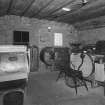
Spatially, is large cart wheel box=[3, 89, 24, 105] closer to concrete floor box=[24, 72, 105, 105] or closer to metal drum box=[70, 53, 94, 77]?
concrete floor box=[24, 72, 105, 105]

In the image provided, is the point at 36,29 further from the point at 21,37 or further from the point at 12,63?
the point at 12,63

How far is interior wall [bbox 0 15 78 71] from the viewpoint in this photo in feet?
15.6

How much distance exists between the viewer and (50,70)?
5.61 m

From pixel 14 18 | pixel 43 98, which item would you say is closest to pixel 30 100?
pixel 43 98

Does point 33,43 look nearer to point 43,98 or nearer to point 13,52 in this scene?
point 43,98

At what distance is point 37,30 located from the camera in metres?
5.32

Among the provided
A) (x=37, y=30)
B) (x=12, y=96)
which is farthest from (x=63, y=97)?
(x=37, y=30)

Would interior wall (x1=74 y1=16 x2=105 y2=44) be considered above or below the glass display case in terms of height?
above

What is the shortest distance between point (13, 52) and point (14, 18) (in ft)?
11.7

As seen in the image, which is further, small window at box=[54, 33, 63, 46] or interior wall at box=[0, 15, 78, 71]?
small window at box=[54, 33, 63, 46]

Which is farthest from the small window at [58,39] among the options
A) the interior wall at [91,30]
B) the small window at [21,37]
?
the small window at [21,37]

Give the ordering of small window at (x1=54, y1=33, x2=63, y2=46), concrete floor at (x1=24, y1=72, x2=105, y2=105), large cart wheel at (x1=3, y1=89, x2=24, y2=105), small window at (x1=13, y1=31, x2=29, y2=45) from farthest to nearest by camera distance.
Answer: small window at (x1=54, y1=33, x2=63, y2=46) → small window at (x1=13, y1=31, x2=29, y2=45) → concrete floor at (x1=24, y1=72, x2=105, y2=105) → large cart wheel at (x1=3, y1=89, x2=24, y2=105)

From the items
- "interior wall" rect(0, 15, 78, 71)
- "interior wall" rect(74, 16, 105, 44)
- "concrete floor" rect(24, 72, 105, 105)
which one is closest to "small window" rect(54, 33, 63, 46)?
"interior wall" rect(0, 15, 78, 71)

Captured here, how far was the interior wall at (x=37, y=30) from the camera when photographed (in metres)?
4.75
